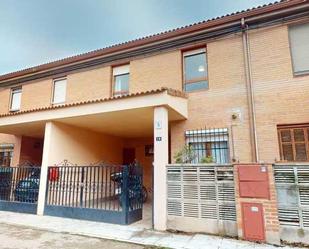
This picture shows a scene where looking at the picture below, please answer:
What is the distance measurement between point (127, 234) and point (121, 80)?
6.81m

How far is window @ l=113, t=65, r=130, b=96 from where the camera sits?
421 inches

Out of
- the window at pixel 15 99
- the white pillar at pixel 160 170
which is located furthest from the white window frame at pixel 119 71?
the window at pixel 15 99

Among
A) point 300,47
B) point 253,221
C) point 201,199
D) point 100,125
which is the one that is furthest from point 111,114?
point 300,47

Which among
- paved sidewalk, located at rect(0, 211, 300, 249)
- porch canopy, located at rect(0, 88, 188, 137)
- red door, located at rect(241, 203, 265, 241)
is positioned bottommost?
paved sidewalk, located at rect(0, 211, 300, 249)

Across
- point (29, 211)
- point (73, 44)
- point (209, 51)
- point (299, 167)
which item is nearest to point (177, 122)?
point (209, 51)

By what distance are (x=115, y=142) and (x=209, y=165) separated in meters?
7.64

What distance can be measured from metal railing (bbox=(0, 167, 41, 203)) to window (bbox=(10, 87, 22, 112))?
4.89 metres

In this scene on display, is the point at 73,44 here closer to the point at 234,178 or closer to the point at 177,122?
the point at 177,122

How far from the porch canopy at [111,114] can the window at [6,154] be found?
→ 2419 mm

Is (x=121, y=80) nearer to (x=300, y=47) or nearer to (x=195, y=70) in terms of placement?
(x=195, y=70)

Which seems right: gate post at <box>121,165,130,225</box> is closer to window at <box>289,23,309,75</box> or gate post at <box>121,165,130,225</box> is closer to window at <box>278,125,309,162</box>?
window at <box>278,125,309,162</box>

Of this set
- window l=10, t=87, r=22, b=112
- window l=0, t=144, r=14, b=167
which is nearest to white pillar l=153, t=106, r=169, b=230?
window l=0, t=144, r=14, b=167

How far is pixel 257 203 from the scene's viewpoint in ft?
17.8

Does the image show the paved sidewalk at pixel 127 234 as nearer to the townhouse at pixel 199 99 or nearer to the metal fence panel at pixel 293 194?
the townhouse at pixel 199 99
